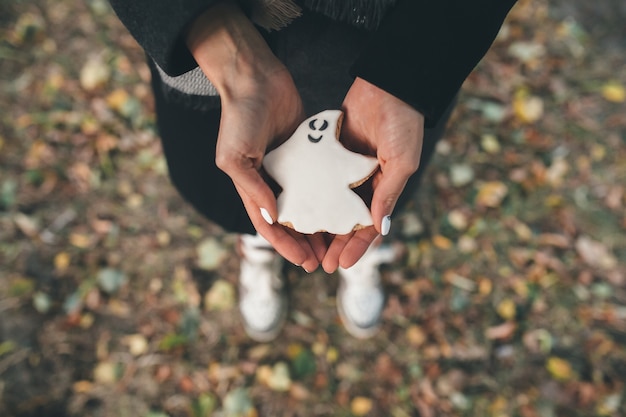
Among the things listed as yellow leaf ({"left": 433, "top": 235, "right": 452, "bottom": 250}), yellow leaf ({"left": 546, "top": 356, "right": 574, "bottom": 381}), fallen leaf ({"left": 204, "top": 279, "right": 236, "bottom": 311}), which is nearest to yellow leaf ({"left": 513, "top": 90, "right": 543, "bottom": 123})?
yellow leaf ({"left": 433, "top": 235, "right": 452, "bottom": 250})

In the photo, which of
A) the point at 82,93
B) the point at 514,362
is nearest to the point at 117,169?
the point at 82,93

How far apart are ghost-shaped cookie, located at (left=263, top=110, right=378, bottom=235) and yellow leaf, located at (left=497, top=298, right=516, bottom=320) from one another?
1.34 metres

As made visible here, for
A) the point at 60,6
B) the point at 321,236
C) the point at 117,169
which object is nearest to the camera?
the point at 321,236

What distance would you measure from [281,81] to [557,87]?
2441 millimetres

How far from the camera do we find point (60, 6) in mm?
3238

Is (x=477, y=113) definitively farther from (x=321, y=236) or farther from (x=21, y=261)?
(x=21, y=261)

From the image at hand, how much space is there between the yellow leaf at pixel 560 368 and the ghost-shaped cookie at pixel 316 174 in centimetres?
147

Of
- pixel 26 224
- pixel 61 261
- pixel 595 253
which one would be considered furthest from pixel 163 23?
pixel 595 253

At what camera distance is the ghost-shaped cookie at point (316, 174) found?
4.86ft

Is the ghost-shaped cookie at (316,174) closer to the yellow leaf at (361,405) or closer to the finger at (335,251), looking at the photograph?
the finger at (335,251)

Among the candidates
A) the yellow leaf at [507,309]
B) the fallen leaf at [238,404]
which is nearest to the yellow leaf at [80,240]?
the fallen leaf at [238,404]

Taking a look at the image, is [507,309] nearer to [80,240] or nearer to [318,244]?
Result: [318,244]

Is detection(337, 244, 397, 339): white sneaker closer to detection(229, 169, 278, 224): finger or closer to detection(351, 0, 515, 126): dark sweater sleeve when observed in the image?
detection(229, 169, 278, 224): finger

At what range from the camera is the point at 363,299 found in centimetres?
238
